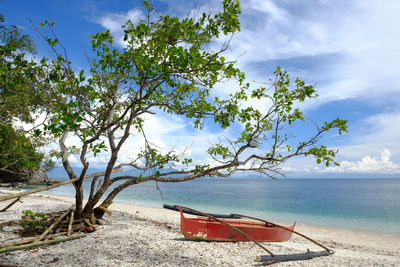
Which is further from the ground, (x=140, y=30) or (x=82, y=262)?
(x=140, y=30)

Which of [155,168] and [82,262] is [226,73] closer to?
[155,168]

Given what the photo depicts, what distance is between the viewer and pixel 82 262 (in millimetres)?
5324

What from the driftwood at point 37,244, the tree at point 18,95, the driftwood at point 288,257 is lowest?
the driftwood at point 288,257

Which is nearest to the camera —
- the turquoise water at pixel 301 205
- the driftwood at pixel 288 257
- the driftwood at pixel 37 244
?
the driftwood at pixel 37 244

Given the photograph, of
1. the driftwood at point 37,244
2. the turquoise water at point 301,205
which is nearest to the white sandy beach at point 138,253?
the driftwood at point 37,244

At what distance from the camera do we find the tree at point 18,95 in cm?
569

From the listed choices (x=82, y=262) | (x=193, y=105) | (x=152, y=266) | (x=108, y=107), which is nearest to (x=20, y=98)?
(x=108, y=107)

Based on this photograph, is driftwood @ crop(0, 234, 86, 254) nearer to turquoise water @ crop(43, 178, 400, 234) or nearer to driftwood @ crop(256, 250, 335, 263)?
turquoise water @ crop(43, 178, 400, 234)

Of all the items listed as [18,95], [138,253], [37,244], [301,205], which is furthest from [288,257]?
[301,205]

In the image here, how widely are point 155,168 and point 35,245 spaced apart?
3412 millimetres

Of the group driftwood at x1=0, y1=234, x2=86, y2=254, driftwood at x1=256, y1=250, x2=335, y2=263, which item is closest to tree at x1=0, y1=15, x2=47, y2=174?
driftwood at x1=0, y1=234, x2=86, y2=254

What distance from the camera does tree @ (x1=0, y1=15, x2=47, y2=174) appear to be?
5691mm

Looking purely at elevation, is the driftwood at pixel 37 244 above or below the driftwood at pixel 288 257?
above

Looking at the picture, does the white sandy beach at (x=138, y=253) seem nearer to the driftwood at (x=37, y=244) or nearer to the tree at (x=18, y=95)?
the driftwood at (x=37, y=244)
